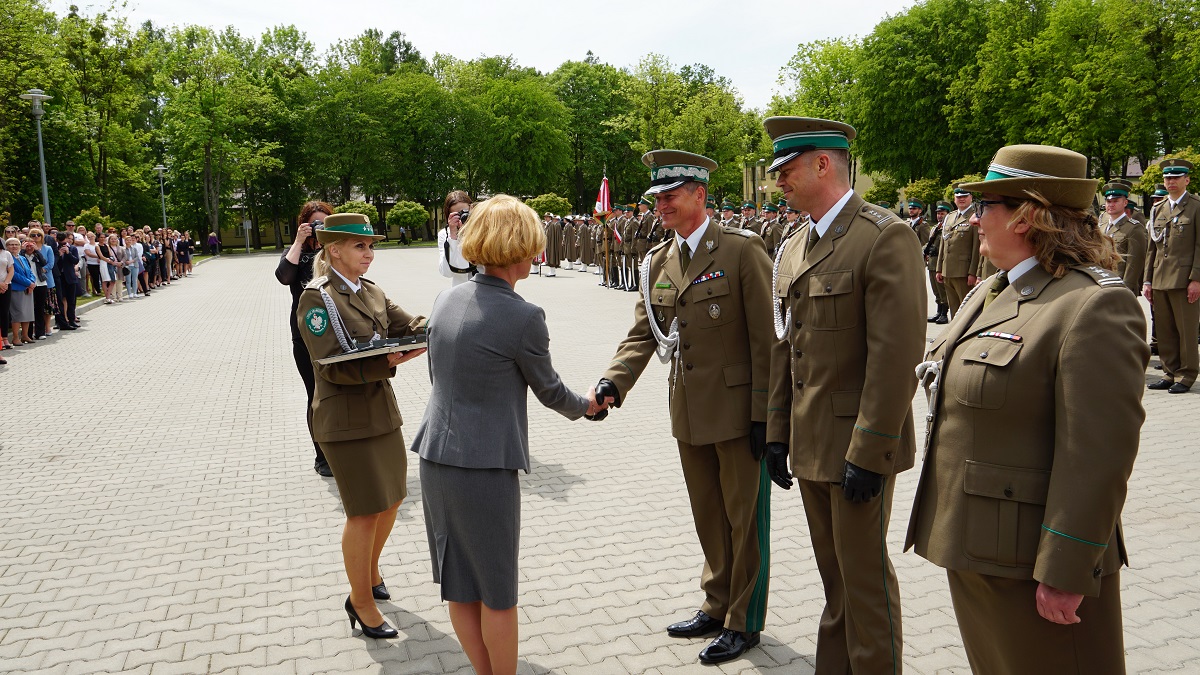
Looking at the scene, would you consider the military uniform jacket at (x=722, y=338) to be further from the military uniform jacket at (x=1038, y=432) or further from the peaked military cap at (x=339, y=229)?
the peaked military cap at (x=339, y=229)

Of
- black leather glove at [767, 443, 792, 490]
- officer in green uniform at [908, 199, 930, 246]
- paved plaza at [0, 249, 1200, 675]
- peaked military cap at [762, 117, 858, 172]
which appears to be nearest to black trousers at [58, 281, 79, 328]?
paved plaza at [0, 249, 1200, 675]

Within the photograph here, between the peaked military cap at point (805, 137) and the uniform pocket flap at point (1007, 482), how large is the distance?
142cm

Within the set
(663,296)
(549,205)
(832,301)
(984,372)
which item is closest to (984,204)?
(984,372)

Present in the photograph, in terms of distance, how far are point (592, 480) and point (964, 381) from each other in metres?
4.74

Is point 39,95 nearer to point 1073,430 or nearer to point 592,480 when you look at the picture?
point 592,480

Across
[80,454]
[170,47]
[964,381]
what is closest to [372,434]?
[964,381]

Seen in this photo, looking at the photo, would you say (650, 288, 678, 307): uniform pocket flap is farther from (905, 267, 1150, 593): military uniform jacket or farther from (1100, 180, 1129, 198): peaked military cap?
(1100, 180, 1129, 198): peaked military cap

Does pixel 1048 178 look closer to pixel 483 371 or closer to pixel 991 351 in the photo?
pixel 991 351

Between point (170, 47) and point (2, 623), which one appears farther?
point (170, 47)

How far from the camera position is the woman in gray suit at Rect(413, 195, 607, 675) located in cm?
322

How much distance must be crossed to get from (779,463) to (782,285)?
730 mm

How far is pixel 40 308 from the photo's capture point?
58.3 feet

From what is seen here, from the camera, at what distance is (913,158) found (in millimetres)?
50250

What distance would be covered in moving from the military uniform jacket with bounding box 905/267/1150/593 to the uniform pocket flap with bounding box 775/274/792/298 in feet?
2.98
